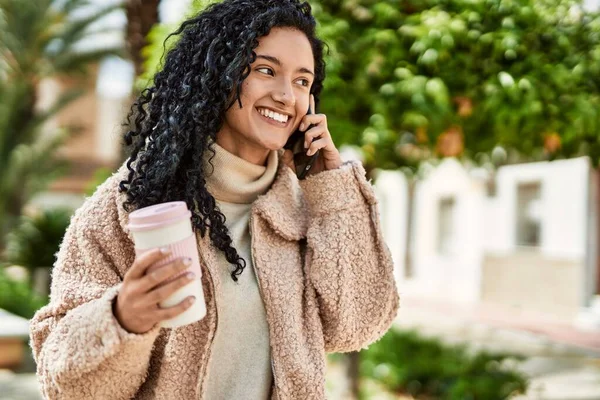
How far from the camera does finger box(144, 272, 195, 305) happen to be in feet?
4.21

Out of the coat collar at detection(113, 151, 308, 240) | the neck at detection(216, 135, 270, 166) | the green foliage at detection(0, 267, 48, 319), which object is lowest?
the green foliage at detection(0, 267, 48, 319)

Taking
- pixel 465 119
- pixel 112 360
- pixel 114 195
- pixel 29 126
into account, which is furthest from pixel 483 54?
pixel 29 126

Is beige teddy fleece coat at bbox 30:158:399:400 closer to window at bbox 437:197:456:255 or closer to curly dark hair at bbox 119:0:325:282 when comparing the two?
curly dark hair at bbox 119:0:325:282

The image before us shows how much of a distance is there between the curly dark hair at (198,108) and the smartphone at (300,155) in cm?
26

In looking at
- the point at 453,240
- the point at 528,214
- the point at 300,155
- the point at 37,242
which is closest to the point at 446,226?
the point at 453,240

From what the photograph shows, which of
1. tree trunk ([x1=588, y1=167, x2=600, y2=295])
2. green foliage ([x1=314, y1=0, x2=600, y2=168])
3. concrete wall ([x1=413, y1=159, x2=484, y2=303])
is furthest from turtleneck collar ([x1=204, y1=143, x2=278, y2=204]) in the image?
concrete wall ([x1=413, y1=159, x2=484, y2=303])

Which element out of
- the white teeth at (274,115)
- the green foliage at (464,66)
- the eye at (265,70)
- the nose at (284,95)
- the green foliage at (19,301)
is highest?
the green foliage at (464,66)

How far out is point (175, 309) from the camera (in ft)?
4.29

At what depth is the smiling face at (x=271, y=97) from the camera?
169 cm

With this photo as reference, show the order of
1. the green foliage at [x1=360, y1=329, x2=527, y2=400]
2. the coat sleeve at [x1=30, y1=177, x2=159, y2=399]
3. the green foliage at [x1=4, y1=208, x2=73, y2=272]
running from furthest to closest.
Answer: the green foliage at [x1=4, y1=208, x2=73, y2=272] → the green foliage at [x1=360, y1=329, x2=527, y2=400] → the coat sleeve at [x1=30, y1=177, x2=159, y2=399]

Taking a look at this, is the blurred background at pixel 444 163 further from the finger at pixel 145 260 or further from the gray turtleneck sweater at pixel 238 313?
the finger at pixel 145 260

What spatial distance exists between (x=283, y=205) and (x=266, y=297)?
0.86ft

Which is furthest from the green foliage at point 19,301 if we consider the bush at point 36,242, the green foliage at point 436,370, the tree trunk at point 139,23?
the green foliage at point 436,370

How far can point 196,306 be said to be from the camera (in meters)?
1.34
